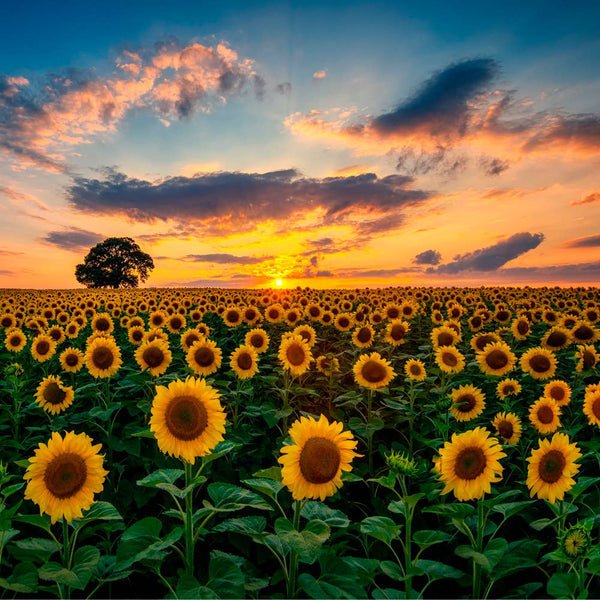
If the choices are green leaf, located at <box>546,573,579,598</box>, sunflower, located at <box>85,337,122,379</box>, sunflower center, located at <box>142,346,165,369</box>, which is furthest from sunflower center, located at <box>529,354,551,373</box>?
sunflower, located at <box>85,337,122,379</box>

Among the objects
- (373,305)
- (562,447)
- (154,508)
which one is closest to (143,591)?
(154,508)

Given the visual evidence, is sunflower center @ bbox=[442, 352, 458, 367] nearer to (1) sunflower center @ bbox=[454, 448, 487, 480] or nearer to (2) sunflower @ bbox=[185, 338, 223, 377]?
(2) sunflower @ bbox=[185, 338, 223, 377]

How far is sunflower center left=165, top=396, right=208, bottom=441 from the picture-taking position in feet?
12.5

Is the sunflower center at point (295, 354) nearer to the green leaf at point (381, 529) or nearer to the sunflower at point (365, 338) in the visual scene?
the sunflower at point (365, 338)

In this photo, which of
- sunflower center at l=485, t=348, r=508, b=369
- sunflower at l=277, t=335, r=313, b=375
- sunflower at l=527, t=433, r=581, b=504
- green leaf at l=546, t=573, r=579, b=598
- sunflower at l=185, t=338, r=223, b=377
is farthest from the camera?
sunflower center at l=485, t=348, r=508, b=369

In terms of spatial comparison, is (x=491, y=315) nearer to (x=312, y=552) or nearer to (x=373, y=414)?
(x=373, y=414)

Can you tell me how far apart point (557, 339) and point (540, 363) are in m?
2.45

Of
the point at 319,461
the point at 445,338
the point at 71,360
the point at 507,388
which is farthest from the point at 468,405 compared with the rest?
the point at 71,360

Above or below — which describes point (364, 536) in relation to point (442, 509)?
below

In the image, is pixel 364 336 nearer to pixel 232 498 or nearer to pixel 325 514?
pixel 325 514

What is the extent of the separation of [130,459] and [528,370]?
23.6 ft

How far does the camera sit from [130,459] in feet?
21.6

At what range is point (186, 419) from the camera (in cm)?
382

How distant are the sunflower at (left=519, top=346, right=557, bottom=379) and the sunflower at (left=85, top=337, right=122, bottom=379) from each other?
7.48 metres
